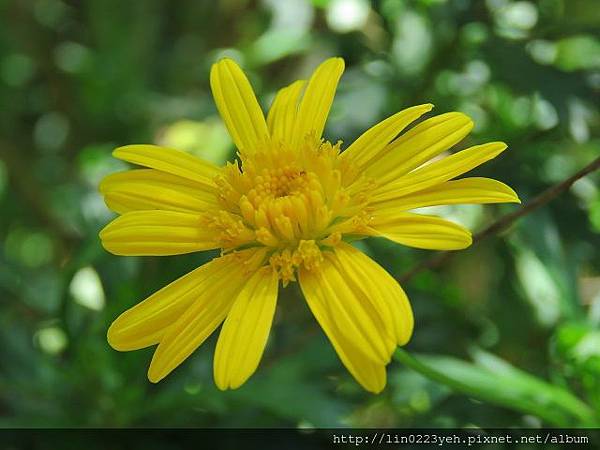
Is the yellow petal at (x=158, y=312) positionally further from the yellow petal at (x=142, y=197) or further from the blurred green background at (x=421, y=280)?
the blurred green background at (x=421, y=280)

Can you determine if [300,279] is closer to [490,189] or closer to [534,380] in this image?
[490,189]

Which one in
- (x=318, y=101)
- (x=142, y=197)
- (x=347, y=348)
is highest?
(x=318, y=101)

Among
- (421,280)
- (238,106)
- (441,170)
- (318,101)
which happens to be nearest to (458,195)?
(441,170)

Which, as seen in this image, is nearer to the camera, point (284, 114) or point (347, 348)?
point (347, 348)

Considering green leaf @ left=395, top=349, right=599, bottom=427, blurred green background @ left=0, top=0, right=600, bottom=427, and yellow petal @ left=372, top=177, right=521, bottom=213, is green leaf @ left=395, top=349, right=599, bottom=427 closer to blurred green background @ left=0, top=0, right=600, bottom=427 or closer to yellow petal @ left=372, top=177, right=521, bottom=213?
blurred green background @ left=0, top=0, right=600, bottom=427

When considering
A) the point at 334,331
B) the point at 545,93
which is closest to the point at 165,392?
the point at 334,331

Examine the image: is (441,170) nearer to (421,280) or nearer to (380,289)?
(380,289)
